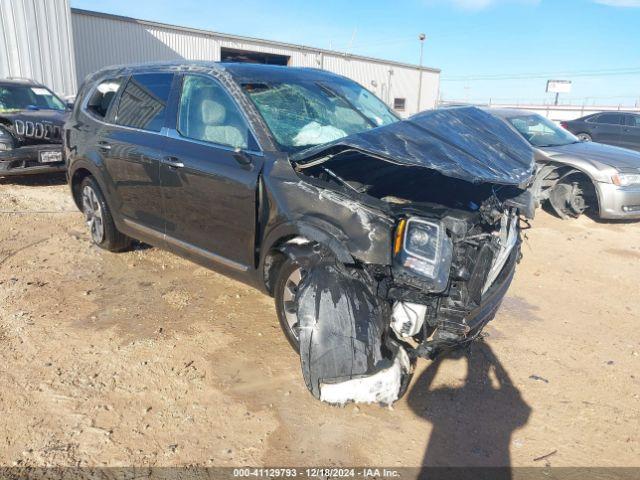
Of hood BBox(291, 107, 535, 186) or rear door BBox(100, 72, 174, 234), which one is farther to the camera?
rear door BBox(100, 72, 174, 234)

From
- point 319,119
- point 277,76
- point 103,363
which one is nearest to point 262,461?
point 103,363

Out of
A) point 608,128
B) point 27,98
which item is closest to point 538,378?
point 27,98

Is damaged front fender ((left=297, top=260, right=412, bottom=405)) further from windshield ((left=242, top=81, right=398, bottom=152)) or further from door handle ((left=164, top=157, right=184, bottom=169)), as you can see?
door handle ((left=164, top=157, right=184, bottom=169))

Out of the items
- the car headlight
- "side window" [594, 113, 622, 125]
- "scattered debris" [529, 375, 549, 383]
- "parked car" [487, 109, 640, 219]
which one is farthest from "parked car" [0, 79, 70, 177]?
"side window" [594, 113, 622, 125]

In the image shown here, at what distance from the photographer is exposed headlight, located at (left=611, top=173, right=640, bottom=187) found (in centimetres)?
641

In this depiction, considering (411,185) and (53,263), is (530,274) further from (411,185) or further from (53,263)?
(53,263)

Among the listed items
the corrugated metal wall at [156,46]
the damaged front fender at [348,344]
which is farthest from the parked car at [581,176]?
the corrugated metal wall at [156,46]

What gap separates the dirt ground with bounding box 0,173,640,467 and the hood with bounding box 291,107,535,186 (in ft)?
4.34

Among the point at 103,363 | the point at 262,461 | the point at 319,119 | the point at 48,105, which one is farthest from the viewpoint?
the point at 48,105

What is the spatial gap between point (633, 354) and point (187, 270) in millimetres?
3814

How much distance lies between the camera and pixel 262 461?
235 centimetres

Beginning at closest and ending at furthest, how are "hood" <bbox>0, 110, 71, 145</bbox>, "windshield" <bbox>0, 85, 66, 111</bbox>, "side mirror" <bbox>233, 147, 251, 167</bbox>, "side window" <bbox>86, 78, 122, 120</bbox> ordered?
"side mirror" <bbox>233, 147, 251, 167</bbox>, "side window" <bbox>86, 78, 122, 120</bbox>, "hood" <bbox>0, 110, 71, 145</bbox>, "windshield" <bbox>0, 85, 66, 111</bbox>

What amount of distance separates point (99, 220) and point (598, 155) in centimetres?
669

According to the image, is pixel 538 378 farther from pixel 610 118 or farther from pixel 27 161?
pixel 610 118
